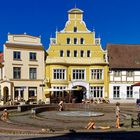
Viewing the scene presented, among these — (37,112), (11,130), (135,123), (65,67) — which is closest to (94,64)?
(65,67)

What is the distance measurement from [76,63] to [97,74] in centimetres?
346

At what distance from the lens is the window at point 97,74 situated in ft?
183

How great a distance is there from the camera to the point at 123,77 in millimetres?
55688

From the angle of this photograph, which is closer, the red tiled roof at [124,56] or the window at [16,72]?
the window at [16,72]

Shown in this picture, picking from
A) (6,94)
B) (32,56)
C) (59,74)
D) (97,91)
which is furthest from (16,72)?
(97,91)

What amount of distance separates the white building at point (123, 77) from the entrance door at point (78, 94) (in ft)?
13.4

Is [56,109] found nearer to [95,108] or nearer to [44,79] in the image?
[95,108]

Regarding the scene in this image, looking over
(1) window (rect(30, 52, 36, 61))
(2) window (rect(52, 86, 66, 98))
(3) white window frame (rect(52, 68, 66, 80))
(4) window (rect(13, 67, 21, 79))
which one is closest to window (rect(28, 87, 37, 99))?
(4) window (rect(13, 67, 21, 79))

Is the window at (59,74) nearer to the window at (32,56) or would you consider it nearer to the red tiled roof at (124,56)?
the window at (32,56)

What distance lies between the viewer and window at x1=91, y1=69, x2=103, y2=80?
5591 centimetres

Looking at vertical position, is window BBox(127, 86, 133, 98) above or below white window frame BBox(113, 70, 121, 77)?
below

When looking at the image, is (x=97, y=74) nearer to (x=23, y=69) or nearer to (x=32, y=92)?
(x=32, y=92)

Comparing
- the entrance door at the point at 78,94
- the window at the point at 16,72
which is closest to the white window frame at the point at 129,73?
the entrance door at the point at 78,94

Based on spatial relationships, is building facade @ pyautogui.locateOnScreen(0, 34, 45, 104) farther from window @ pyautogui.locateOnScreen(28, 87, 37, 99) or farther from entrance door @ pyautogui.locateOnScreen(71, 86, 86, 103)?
entrance door @ pyautogui.locateOnScreen(71, 86, 86, 103)
